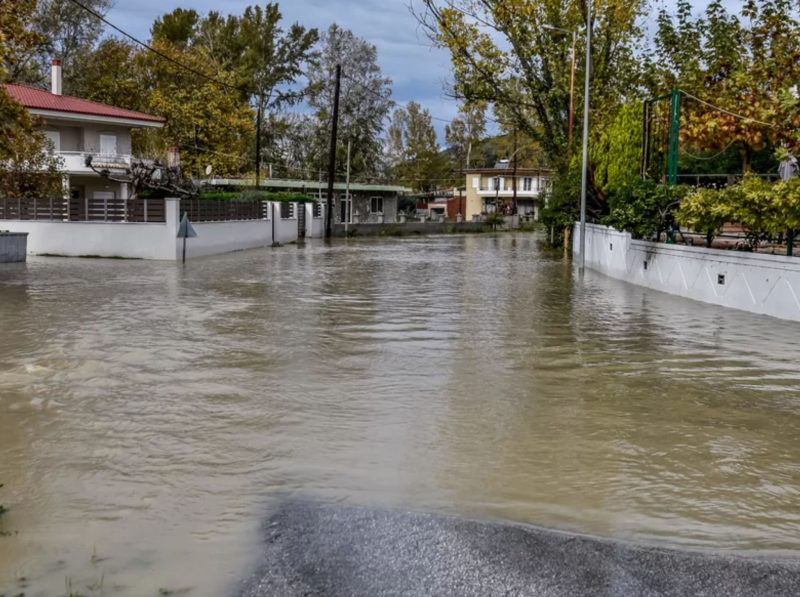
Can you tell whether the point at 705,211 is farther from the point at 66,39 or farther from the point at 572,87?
the point at 66,39

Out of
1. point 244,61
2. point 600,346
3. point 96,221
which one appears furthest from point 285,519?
point 244,61

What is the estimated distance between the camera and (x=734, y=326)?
14.6 m

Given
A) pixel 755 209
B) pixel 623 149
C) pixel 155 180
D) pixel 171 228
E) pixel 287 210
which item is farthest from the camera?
pixel 287 210

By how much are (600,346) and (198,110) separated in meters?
47.3

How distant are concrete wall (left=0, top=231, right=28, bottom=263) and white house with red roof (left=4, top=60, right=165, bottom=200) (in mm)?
17381

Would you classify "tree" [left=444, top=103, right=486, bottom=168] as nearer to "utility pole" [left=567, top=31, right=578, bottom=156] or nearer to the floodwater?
"utility pole" [left=567, top=31, right=578, bottom=156]

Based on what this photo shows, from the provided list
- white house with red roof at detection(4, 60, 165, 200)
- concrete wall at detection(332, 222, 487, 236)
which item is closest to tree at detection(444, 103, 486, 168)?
concrete wall at detection(332, 222, 487, 236)

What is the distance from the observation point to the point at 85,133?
46969 mm

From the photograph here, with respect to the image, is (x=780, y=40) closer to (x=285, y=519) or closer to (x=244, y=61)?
(x=285, y=519)

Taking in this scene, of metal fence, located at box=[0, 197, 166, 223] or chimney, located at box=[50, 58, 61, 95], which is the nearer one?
metal fence, located at box=[0, 197, 166, 223]

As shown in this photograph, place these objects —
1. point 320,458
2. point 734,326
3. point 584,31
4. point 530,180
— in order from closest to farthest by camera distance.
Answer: point 320,458
point 734,326
point 584,31
point 530,180

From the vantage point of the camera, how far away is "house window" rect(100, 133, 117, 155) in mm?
47500

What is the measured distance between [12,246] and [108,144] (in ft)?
74.0

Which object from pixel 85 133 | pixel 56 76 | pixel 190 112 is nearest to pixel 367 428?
pixel 85 133
